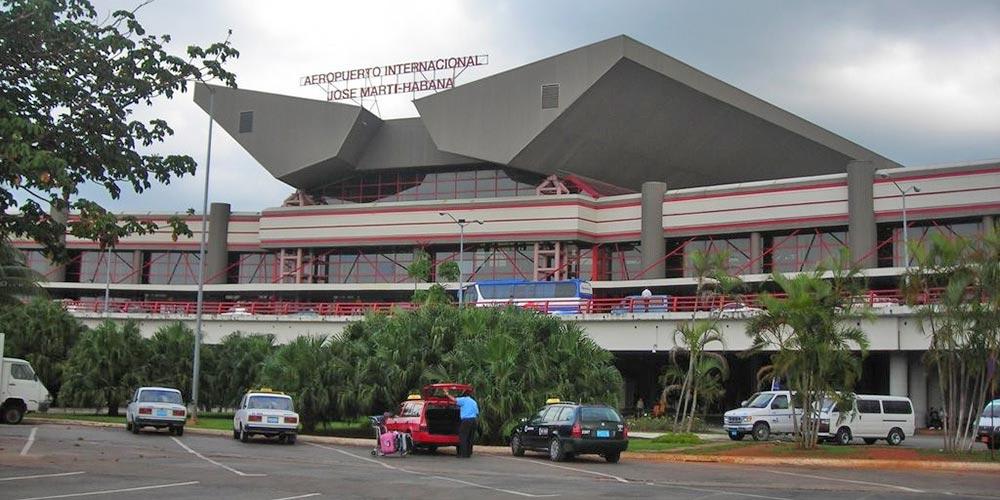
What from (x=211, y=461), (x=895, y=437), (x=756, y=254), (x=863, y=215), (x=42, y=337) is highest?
(x=863, y=215)

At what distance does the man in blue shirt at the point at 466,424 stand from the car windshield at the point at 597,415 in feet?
9.76

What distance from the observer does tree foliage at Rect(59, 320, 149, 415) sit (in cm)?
4512

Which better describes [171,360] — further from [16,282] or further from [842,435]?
[842,435]

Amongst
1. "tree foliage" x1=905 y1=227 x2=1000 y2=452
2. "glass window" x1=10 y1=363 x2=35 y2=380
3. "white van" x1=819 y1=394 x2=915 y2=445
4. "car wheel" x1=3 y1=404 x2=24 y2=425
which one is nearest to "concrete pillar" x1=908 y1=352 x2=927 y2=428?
"white van" x1=819 y1=394 x2=915 y2=445

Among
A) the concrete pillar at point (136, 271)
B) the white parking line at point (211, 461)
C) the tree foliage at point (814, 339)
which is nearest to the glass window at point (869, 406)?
the tree foliage at point (814, 339)

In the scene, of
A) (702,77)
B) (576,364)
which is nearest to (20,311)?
(576,364)

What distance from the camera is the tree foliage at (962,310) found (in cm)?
2938

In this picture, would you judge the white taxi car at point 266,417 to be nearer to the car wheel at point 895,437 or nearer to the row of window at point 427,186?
the car wheel at point 895,437

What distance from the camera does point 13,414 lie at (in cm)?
3662

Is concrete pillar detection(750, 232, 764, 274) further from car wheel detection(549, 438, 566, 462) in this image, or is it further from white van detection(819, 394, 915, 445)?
car wheel detection(549, 438, 566, 462)

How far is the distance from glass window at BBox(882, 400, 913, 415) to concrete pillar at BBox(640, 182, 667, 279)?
3368 centimetres

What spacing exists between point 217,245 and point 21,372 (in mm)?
48847

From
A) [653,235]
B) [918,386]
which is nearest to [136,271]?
[653,235]

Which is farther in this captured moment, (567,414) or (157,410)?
(157,410)
